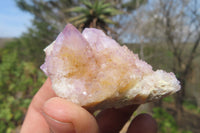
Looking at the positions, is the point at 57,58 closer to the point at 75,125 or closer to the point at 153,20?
the point at 75,125

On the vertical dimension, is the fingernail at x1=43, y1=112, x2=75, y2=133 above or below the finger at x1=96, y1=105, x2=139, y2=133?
above

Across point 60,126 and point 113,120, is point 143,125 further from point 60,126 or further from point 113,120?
point 60,126

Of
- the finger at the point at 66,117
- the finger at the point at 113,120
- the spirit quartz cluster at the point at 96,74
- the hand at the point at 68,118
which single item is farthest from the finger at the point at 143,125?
the finger at the point at 66,117

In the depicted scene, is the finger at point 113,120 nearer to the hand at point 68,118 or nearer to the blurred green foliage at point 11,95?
the hand at point 68,118

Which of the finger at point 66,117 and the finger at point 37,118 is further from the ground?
the finger at point 66,117

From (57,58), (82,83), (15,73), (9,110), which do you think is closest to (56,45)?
(57,58)

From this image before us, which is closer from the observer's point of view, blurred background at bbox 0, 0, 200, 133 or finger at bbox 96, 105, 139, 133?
finger at bbox 96, 105, 139, 133

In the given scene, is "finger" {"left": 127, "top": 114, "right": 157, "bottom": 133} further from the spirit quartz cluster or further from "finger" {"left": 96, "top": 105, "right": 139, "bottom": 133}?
the spirit quartz cluster

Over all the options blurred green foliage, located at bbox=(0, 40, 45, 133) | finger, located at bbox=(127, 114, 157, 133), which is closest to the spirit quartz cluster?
finger, located at bbox=(127, 114, 157, 133)
